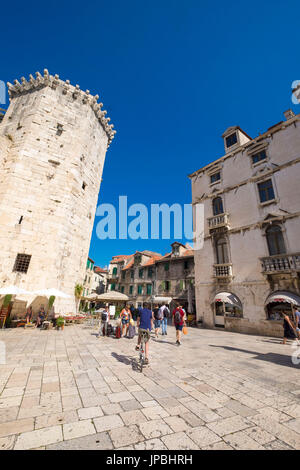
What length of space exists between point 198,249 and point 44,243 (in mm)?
12000

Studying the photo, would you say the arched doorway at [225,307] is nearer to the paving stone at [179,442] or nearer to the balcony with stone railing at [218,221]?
the balcony with stone railing at [218,221]

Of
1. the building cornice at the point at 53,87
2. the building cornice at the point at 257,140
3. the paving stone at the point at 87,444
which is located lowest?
the paving stone at the point at 87,444

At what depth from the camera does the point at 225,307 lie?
14562mm

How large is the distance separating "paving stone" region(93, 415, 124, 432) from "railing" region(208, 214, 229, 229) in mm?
14221

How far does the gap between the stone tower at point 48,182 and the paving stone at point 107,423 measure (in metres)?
11.8

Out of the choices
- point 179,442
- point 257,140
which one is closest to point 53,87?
point 257,140

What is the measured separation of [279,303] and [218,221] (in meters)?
7.04

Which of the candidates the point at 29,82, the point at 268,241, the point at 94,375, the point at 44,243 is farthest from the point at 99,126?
the point at 94,375

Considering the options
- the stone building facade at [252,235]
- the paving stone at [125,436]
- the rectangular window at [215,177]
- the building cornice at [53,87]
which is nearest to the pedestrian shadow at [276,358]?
the stone building facade at [252,235]

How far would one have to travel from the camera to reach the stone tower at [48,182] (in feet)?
42.2

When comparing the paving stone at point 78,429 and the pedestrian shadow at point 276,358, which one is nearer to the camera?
the paving stone at point 78,429

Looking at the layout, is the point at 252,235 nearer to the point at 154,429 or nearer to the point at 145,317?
the point at 145,317

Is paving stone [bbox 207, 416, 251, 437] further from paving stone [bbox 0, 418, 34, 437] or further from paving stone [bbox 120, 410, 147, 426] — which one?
paving stone [bbox 0, 418, 34, 437]
